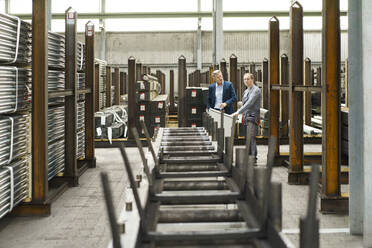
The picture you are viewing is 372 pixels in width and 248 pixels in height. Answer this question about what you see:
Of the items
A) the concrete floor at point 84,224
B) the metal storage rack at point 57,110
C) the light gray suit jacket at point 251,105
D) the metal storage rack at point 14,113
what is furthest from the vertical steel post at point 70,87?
the light gray suit jacket at point 251,105

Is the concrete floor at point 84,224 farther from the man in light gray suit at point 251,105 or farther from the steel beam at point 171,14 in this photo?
the steel beam at point 171,14

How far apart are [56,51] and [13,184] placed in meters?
1.97

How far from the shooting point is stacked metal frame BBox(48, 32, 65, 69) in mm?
4715

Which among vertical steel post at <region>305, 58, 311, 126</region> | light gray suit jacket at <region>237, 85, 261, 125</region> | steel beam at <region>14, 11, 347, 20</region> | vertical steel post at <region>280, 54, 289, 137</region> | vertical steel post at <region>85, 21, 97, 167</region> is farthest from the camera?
steel beam at <region>14, 11, 347, 20</region>

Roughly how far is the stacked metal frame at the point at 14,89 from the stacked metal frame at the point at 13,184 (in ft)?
1.65

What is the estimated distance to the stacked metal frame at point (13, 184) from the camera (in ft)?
11.1

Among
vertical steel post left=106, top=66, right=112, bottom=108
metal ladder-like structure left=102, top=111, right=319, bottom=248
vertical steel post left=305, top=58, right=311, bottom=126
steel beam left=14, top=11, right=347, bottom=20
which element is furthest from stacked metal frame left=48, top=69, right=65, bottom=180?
steel beam left=14, top=11, right=347, bottom=20

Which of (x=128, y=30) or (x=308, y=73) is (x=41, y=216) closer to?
(x=308, y=73)

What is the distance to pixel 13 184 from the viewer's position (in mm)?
3578

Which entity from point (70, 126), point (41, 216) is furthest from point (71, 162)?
point (41, 216)

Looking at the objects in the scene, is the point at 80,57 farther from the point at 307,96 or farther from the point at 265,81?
the point at 307,96

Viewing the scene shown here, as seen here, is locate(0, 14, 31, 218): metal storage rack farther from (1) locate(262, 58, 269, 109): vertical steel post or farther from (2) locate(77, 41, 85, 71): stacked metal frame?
(1) locate(262, 58, 269, 109): vertical steel post

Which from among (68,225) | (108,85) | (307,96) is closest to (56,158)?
(68,225)

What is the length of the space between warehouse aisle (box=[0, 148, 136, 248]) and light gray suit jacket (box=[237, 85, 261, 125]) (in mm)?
2236
